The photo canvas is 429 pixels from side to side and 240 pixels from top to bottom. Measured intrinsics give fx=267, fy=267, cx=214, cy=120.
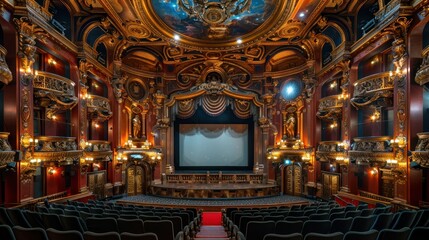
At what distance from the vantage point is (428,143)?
7602 millimetres

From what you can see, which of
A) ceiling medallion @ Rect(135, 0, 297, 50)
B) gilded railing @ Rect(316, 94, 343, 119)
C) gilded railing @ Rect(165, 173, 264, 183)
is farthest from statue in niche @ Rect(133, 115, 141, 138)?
gilded railing @ Rect(316, 94, 343, 119)

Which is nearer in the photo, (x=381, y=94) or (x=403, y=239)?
(x=403, y=239)

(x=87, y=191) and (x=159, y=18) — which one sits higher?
(x=159, y=18)

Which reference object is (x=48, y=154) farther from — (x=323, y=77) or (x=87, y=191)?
(x=323, y=77)

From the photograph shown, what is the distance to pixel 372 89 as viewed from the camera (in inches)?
411

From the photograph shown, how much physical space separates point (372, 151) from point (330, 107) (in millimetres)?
4066

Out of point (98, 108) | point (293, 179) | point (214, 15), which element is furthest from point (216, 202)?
point (214, 15)

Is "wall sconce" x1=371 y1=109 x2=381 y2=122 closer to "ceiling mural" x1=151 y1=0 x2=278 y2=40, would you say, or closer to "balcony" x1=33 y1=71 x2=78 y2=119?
"ceiling mural" x1=151 y1=0 x2=278 y2=40

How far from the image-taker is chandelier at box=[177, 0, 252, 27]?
11.8 m

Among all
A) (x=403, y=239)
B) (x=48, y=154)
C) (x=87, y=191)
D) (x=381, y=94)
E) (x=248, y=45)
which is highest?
(x=248, y=45)

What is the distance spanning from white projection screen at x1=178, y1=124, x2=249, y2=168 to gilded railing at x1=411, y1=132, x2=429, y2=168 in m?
14.6

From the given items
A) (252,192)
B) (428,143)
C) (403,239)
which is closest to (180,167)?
(252,192)

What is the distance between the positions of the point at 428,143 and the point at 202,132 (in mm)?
16392

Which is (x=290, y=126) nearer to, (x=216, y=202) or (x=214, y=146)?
(x=214, y=146)
